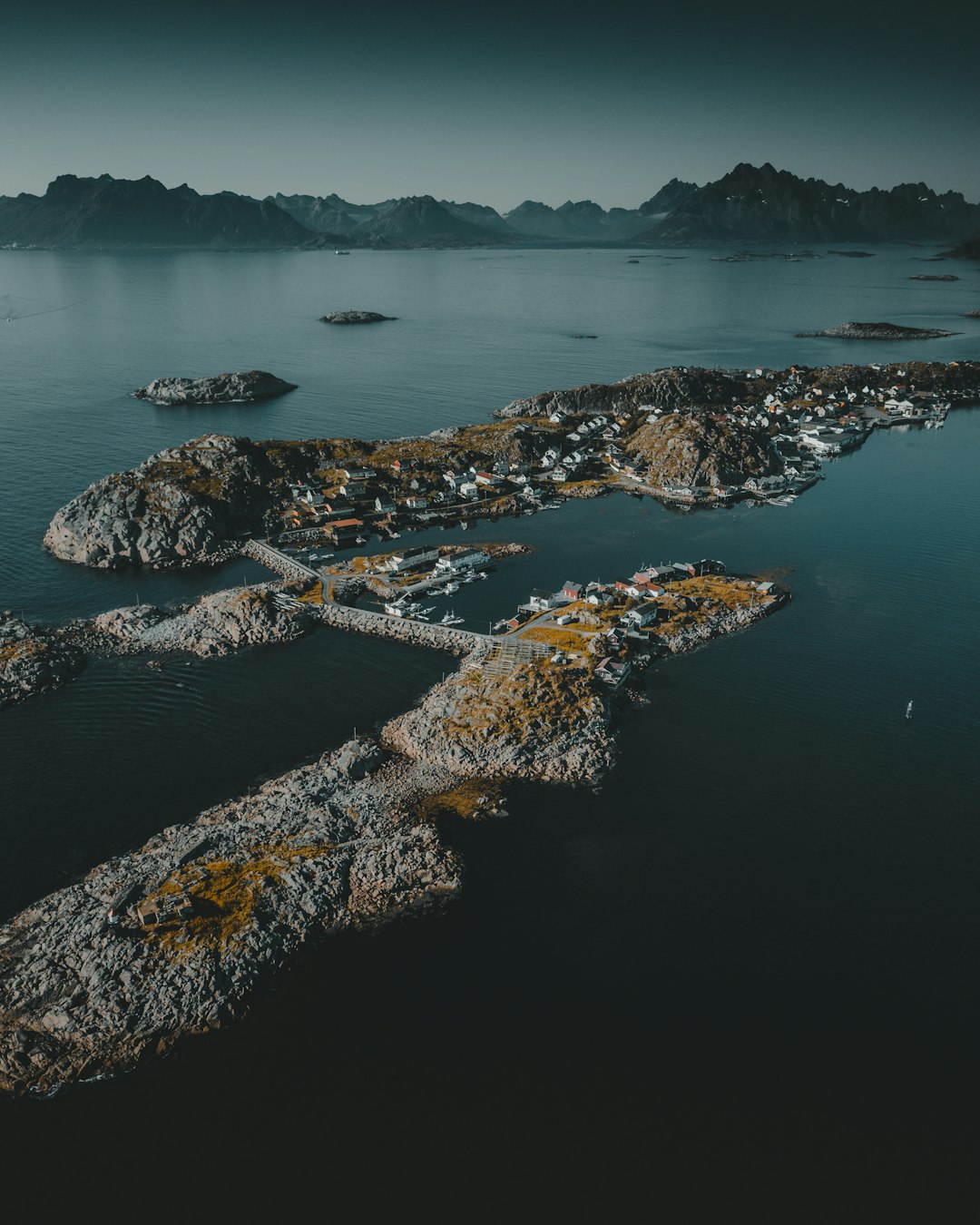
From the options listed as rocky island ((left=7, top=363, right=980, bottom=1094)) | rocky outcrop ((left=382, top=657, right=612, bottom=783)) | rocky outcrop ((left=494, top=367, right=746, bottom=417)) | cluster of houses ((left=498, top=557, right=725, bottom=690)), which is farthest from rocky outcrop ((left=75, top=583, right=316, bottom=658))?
rocky outcrop ((left=494, top=367, right=746, bottom=417))

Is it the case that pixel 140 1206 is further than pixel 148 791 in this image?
No

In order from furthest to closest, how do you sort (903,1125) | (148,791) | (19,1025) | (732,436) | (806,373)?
(806,373) < (732,436) < (148,791) < (19,1025) < (903,1125)

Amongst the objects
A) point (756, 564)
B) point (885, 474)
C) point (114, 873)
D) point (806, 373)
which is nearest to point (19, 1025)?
point (114, 873)

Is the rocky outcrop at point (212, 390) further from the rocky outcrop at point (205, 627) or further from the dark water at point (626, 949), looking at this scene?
the rocky outcrop at point (205, 627)

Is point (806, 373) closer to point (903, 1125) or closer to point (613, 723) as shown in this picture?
point (613, 723)

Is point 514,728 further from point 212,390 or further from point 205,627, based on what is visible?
point 212,390

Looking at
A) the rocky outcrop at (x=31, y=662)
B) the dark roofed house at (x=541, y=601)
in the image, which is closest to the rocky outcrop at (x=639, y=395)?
the dark roofed house at (x=541, y=601)

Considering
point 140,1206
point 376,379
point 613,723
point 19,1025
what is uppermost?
point 376,379
